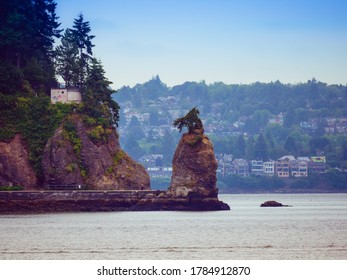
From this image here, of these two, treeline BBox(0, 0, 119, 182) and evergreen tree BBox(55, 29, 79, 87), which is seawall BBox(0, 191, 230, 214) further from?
evergreen tree BBox(55, 29, 79, 87)

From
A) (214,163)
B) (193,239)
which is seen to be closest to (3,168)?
(214,163)

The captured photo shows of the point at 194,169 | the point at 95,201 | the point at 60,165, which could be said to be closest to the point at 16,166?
the point at 60,165

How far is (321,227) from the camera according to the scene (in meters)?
84.5

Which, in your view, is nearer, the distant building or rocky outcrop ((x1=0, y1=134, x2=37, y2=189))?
rocky outcrop ((x1=0, y1=134, x2=37, y2=189))

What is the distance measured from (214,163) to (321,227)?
982 inches

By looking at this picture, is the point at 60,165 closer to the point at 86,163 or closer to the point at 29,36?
the point at 86,163

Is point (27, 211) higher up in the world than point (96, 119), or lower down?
lower down

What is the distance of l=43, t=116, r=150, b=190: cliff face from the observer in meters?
109

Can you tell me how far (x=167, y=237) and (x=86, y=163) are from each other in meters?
39.2

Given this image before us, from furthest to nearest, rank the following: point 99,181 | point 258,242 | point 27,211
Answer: point 99,181
point 27,211
point 258,242

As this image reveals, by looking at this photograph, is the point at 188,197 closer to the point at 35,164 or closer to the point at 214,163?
the point at 214,163

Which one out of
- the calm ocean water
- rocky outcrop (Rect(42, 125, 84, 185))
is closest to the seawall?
the calm ocean water

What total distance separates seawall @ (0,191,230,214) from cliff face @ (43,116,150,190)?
431 cm

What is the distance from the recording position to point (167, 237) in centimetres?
7281
